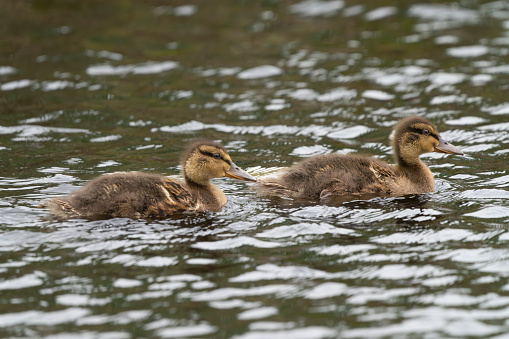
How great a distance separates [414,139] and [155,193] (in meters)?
3.41

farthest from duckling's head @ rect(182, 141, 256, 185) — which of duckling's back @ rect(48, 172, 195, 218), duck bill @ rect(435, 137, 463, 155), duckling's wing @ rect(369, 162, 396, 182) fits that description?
duck bill @ rect(435, 137, 463, 155)

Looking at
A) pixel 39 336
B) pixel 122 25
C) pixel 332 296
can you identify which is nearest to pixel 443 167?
pixel 332 296

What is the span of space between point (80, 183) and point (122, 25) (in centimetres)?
909

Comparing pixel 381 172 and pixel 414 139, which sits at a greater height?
pixel 414 139

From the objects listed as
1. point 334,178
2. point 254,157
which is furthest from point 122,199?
point 254,157

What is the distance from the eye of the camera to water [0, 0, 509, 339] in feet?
22.5

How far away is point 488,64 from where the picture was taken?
15.7 metres

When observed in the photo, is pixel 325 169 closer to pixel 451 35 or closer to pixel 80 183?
pixel 80 183

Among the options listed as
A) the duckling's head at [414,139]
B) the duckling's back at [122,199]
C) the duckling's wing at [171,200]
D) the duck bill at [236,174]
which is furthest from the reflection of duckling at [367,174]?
the duckling's back at [122,199]

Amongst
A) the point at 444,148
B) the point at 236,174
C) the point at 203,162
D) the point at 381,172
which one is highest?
the point at 203,162

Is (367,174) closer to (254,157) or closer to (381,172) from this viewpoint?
(381,172)

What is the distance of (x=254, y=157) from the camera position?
38.7ft

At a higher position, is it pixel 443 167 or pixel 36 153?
pixel 36 153

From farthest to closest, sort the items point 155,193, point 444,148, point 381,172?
1. point 444,148
2. point 381,172
3. point 155,193
